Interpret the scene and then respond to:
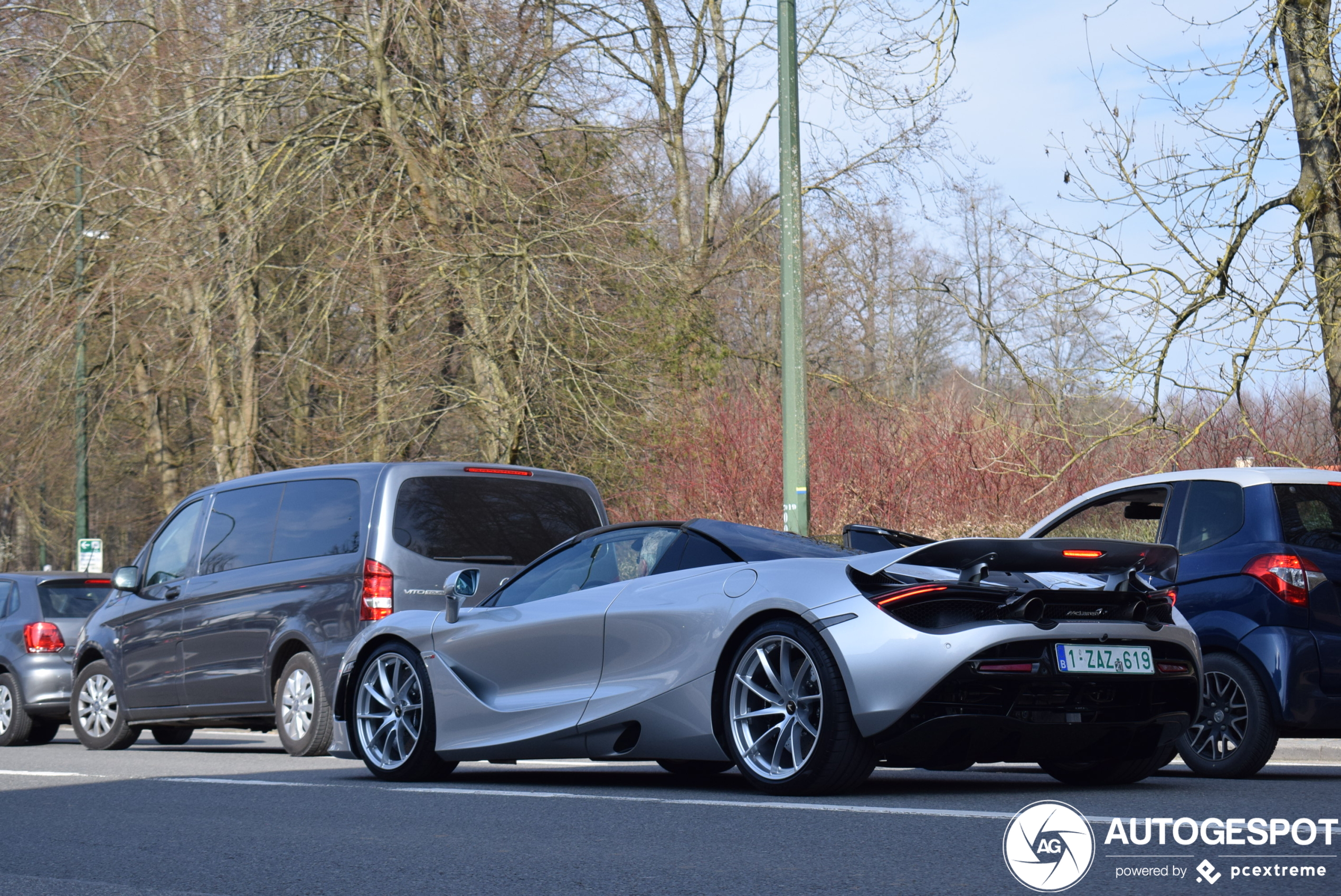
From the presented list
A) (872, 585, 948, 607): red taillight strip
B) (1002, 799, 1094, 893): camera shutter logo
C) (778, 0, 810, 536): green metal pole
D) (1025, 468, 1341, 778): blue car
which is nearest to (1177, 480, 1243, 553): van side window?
(1025, 468, 1341, 778): blue car

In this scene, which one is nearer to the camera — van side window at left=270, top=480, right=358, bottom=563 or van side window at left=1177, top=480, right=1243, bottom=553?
van side window at left=1177, top=480, right=1243, bottom=553

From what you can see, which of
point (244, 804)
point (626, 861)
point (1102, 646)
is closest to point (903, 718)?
point (1102, 646)

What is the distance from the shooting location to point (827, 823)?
6.05m

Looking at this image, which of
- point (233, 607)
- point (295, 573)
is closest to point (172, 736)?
point (233, 607)

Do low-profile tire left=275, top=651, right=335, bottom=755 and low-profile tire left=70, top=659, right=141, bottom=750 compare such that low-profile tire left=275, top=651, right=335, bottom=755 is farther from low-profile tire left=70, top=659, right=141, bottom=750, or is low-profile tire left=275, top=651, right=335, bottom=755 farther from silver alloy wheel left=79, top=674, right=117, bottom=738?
silver alloy wheel left=79, top=674, right=117, bottom=738

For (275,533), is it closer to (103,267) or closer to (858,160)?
(103,267)

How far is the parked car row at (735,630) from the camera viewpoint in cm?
661

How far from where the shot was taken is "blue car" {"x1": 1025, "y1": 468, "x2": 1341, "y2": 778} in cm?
821

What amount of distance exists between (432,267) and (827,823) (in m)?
13.8

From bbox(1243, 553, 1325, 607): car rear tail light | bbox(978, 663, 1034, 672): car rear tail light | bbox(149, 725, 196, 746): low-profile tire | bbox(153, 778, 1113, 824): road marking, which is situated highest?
bbox(1243, 553, 1325, 607): car rear tail light

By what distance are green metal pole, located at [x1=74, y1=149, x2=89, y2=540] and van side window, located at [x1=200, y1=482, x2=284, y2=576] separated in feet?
38.8

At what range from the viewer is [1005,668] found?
21.3 feet

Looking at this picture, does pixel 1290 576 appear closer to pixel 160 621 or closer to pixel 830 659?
pixel 830 659

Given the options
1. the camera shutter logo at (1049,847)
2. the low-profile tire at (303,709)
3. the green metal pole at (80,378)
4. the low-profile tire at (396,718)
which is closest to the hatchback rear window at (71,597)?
the low-profile tire at (303,709)
